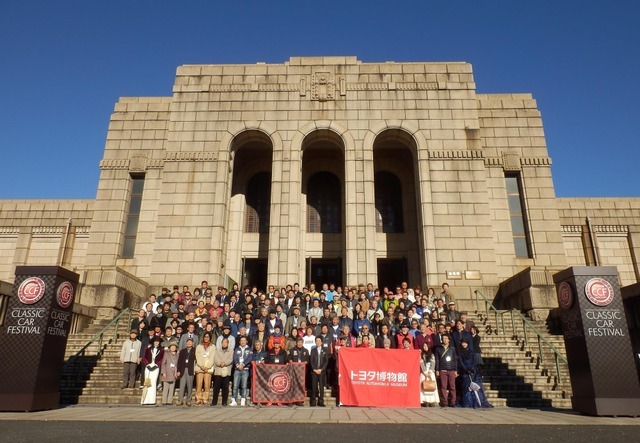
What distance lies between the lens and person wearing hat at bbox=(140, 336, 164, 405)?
1019 centimetres

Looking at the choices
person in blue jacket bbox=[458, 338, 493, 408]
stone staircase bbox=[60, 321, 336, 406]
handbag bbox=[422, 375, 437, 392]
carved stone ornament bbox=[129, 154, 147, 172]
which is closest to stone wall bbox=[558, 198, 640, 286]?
person in blue jacket bbox=[458, 338, 493, 408]

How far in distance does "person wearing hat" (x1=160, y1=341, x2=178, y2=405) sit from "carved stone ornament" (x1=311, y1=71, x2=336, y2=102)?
1525cm

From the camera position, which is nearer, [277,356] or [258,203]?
[277,356]

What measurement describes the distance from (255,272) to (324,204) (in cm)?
555

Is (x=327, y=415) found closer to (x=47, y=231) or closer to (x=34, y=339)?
(x=34, y=339)

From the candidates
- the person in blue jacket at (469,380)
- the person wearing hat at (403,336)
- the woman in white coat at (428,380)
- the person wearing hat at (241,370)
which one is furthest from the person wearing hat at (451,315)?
the person wearing hat at (241,370)

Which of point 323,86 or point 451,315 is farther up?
point 323,86

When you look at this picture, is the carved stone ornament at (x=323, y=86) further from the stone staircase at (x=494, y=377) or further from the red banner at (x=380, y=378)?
the red banner at (x=380, y=378)

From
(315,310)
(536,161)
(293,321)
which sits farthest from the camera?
(536,161)

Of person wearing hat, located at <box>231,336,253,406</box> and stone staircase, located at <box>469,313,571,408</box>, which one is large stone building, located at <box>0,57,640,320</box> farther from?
person wearing hat, located at <box>231,336,253,406</box>

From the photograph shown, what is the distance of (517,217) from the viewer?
21.0 metres

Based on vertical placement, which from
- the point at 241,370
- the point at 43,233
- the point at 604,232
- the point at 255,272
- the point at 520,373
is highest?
the point at 604,232

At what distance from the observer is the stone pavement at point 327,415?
744cm

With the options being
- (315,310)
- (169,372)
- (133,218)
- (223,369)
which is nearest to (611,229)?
(315,310)
